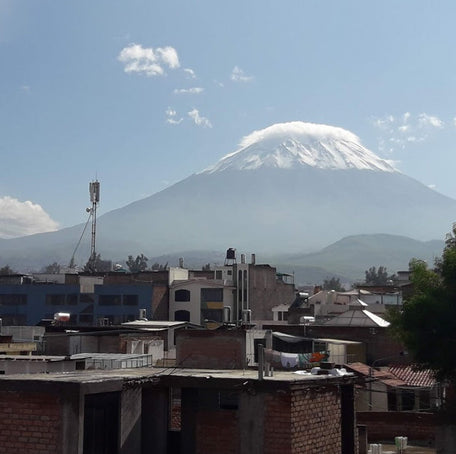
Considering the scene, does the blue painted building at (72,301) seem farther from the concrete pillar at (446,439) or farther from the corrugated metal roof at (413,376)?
the concrete pillar at (446,439)

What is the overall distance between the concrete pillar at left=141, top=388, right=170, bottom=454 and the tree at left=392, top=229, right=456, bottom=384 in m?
9.27

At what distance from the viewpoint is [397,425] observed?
31453mm

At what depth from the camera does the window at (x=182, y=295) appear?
79812 mm

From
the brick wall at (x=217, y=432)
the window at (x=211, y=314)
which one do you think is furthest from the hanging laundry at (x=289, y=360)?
the window at (x=211, y=314)

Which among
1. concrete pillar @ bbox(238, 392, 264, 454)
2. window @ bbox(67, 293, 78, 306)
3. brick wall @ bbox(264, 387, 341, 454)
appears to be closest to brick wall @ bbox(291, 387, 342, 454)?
brick wall @ bbox(264, 387, 341, 454)

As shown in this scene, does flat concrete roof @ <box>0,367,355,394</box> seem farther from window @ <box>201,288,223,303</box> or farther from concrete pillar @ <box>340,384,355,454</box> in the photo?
window @ <box>201,288,223,303</box>

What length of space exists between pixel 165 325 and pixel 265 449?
2827 cm

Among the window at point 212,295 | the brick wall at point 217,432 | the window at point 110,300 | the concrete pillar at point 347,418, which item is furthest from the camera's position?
the window at point 212,295

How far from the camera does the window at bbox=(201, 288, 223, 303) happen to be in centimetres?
8025

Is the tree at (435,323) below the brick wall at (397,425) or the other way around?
the other way around

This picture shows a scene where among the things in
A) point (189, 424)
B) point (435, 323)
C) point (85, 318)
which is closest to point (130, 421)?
point (189, 424)

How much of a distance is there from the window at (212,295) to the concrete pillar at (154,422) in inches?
2427

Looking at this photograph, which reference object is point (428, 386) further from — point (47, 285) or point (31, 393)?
point (47, 285)

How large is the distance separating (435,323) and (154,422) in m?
9.83
